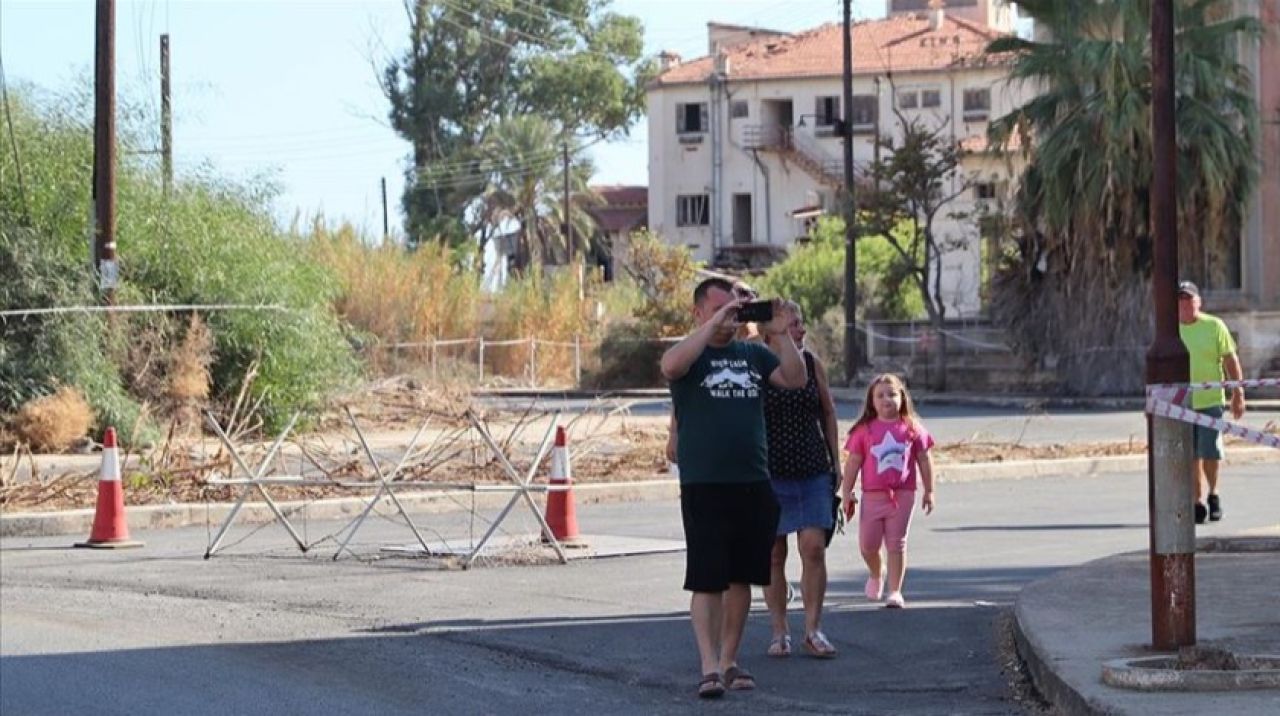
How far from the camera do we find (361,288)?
4906 centimetres

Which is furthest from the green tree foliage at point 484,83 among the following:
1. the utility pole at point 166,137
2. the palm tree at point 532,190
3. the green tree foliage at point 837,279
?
the utility pole at point 166,137

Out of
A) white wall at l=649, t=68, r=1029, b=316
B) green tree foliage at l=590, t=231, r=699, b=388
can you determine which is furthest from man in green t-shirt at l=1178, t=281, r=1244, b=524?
white wall at l=649, t=68, r=1029, b=316

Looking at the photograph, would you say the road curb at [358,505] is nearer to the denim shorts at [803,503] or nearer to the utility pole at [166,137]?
the denim shorts at [803,503]

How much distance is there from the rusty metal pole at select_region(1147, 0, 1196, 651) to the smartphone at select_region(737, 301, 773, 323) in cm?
165

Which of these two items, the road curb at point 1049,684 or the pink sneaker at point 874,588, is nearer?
the road curb at point 1049,684

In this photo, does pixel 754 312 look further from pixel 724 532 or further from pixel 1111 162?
pixel 1111 162

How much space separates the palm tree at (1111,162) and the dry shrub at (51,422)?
1923cm

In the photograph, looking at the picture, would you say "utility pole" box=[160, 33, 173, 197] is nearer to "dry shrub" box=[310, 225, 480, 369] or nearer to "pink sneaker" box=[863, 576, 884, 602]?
"dry shrub" box=[310, 225, 480, 369]

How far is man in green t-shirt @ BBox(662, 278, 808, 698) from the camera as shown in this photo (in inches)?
353

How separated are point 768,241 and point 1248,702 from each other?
69.9 m

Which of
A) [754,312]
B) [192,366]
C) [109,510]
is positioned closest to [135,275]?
[192,366]

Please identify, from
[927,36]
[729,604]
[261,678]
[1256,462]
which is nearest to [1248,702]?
[729,604]

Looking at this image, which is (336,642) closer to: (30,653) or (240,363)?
(30,653)

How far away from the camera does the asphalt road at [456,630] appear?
9.33 m
